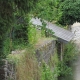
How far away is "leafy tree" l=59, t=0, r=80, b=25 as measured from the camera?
21.2 m

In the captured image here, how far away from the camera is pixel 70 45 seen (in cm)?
2017

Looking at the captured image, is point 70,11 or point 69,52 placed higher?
point 70,11

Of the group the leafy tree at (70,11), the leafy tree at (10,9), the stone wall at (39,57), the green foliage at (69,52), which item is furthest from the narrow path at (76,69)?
the leafy tree at (10,9)

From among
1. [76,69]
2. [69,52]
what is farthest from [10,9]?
[69,52]

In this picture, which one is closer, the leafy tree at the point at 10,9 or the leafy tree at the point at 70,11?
the leafy tree at the point at 10,9

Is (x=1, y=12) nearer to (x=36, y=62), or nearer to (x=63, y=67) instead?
(x=36, y=62)

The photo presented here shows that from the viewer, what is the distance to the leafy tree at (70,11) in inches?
835

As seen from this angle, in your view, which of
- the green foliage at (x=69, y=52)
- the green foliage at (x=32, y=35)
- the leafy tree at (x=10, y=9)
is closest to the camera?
the leafy tree at (x=10, y=9)

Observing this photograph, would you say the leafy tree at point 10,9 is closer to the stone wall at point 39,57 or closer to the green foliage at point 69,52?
the stone wall at point 39,57

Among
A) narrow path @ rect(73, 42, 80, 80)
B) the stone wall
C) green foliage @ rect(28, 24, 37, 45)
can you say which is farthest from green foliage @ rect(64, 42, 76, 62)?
green foliage @ rect(28, 24, 37, 45)

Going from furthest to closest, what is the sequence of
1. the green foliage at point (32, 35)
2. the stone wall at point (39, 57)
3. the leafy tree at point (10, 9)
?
1. the green foliage at point (32, 35)
2. the stone wall at point (39, 57)
3. the leafy tree at point (10, 9)

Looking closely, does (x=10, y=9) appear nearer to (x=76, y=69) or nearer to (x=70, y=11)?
(x=76, y=69)

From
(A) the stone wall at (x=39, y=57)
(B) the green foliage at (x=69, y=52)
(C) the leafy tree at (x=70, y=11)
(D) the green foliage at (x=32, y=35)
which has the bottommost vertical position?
(A) the stone wall at (x=39, y=57)

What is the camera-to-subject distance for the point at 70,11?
70.2 ft
